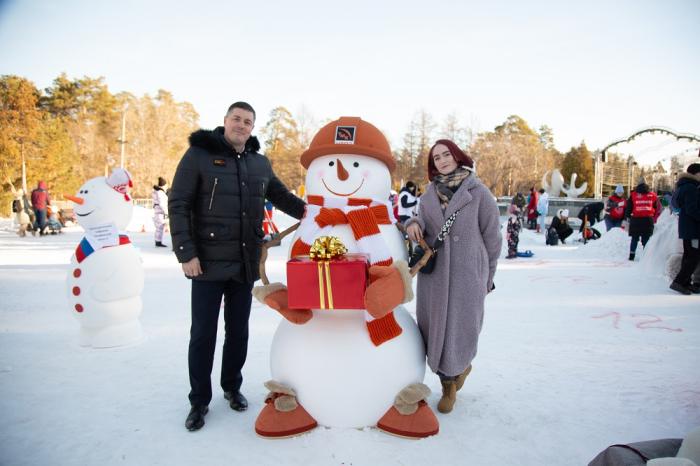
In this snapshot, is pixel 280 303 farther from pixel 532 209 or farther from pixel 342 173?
pixel 532 209

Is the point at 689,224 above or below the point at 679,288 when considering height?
above

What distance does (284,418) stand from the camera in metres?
2.34

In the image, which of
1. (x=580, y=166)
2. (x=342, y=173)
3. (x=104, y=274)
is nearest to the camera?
(x=342, y=173)

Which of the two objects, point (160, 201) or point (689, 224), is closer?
point (689, 224)

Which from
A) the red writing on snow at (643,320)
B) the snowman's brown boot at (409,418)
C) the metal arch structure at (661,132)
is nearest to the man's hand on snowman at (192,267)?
the snowman's brown boot at (409,418)

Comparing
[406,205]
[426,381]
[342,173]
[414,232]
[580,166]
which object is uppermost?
[580,166]

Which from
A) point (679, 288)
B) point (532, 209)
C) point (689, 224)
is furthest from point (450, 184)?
point (532, 209)

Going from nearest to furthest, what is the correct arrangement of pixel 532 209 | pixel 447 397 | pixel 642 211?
pixel 447 397
pixel 642 211
pixel 532 209

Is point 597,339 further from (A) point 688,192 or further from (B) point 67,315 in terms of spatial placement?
(B) point 67,315

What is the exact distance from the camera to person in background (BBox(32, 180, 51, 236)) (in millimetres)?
14055

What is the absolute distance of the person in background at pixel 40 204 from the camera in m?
14.1

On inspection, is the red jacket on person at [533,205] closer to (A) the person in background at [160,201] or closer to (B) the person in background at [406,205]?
(B) the person in background at [406,205]

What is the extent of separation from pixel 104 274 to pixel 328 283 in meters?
2.89

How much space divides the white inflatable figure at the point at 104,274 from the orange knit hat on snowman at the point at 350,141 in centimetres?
253
